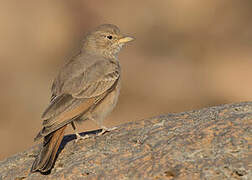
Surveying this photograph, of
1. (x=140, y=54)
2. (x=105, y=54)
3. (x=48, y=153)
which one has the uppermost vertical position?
(x=105, y=54)

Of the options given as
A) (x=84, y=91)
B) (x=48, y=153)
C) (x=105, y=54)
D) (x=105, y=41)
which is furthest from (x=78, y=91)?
(x=105, y=41)

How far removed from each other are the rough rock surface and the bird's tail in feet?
0.35

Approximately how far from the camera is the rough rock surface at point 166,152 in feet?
17.4

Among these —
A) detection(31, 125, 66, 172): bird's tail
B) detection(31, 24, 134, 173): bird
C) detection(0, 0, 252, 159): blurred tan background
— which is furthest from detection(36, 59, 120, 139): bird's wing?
detection(0, 0, 252, 159): blurred tan background

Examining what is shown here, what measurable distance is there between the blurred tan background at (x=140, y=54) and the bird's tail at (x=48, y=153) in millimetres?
8404

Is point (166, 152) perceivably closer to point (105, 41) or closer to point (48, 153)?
point (48, 153)

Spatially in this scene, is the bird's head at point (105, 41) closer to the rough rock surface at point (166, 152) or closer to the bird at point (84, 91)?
the bird at point (84, 91)

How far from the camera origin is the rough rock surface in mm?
5305

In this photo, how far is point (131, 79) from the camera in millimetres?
18000

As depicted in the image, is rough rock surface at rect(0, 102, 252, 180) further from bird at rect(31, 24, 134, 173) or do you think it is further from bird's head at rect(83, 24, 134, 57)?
bird's head at rect(83, 24, 134, 57)

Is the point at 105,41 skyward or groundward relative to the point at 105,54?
skyward

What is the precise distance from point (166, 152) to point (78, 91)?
189 cm

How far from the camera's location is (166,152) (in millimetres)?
5688

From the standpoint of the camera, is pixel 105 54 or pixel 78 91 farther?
pixel 105 54
